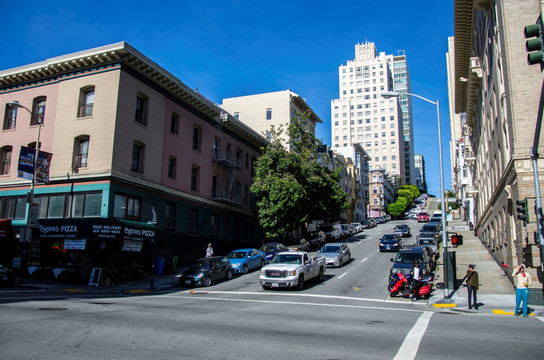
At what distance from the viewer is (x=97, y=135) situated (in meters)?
25.7

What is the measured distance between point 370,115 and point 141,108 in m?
126

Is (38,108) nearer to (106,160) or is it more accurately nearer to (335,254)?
(106,160)

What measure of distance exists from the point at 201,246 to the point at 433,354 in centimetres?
2710

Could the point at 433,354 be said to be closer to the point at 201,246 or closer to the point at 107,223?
the point at 107,223

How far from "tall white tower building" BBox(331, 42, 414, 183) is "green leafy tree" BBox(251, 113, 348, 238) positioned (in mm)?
96335

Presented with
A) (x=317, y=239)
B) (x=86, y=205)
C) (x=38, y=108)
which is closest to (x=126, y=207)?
(x=86, y=205)

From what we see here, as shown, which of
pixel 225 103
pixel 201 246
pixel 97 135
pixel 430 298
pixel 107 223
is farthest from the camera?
pixel 225 103

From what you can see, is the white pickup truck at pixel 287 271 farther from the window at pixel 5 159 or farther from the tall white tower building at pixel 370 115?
the tall white tower building at pixel 370 115

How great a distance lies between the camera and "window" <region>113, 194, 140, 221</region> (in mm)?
25000

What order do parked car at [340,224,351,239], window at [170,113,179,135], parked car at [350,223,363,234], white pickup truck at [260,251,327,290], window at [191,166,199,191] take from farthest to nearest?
parked car at [350,223,363,234]
parked car at [340,224,351,239]
window at [191,166,199,191]
window at [170,113,179,135]
white pickup truck at [260,251,327,290]

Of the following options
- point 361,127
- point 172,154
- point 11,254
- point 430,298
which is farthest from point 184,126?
point 361,127

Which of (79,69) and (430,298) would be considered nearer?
(430,298)

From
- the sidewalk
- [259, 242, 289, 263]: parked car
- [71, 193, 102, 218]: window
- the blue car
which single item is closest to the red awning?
[71, 193, 102, 218]: window

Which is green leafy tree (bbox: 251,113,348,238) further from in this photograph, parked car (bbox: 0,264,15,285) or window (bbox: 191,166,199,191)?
parked car (bbox: 0,264,15,285)
